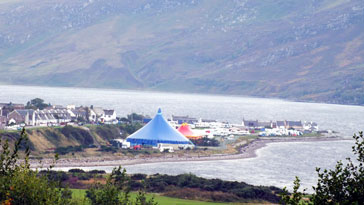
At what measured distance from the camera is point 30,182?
25188 mm

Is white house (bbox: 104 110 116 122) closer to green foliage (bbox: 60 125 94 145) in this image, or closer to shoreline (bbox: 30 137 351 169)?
shoreline (bbox: 30 137 351 169)

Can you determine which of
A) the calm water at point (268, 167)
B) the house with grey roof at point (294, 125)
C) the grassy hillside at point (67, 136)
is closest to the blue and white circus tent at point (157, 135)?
the grassy hillside at point (67, 136)

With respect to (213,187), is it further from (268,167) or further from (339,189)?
(339,189)

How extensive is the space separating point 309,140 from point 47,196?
329ft

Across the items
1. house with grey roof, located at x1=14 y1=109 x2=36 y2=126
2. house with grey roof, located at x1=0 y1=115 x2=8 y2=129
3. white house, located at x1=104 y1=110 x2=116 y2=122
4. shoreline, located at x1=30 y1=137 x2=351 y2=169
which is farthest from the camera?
white house, located at x1=104 y1=110 x2=116 y2=122

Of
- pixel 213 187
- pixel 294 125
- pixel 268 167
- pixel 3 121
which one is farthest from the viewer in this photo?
pixel 294 125

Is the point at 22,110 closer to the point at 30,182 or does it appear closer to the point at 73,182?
the point at 73,182

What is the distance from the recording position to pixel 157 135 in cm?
9019

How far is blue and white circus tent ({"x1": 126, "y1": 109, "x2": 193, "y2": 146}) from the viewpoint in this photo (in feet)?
294

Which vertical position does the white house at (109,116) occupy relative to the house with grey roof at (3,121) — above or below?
above

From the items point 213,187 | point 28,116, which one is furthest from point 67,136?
point 213,187

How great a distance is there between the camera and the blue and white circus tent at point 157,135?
294ft

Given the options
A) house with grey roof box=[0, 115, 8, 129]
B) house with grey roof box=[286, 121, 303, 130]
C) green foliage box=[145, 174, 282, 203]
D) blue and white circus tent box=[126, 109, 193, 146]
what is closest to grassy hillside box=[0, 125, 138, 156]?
blue and white circus tent box=[126, 109, 193, 146]

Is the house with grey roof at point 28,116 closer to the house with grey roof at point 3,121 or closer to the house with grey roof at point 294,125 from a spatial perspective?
the house with grey roof at point 3,121
